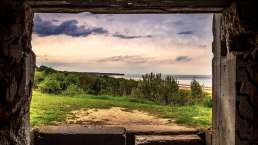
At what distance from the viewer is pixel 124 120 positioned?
6762mm

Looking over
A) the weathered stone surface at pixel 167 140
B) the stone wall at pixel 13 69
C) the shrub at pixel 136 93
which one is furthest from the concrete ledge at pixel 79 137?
the shrub at pixel 136 93

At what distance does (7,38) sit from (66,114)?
369cm

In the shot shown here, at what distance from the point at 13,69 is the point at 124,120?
3.13m

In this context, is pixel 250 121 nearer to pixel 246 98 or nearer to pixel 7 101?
pixel 246 98

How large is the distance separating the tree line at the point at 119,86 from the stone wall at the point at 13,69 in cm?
644

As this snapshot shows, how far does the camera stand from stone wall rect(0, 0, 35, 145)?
381 centimetres

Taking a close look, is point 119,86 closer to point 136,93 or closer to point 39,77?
point 136,93

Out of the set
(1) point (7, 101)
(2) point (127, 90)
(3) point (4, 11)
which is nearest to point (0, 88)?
(1) point (7, 101)

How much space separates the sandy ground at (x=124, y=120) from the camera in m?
6.04

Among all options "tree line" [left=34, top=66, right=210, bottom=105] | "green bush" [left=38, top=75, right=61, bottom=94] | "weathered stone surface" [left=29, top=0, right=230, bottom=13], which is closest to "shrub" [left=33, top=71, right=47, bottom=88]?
"tree line" [left=34, top=66, right=210, bottom=105]

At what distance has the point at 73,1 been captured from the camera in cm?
410

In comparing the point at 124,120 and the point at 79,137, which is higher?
the point at 124,120

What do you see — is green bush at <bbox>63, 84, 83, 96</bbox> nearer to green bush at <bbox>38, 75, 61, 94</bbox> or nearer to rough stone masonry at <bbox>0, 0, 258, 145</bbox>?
green bush at <bbox>38, 75, 61, 94</bbox>

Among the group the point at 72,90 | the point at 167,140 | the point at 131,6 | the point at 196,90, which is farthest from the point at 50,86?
the point at 131,6
